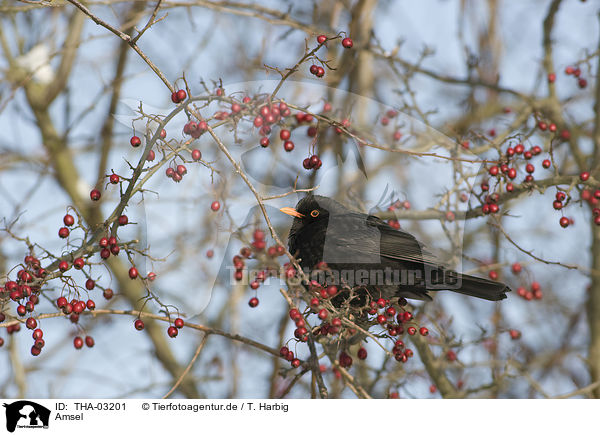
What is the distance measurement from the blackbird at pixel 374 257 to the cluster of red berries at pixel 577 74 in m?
1.67

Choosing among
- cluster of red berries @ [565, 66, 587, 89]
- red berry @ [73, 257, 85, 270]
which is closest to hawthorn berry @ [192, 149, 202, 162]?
red berry @ [73, 257, 85, 270]

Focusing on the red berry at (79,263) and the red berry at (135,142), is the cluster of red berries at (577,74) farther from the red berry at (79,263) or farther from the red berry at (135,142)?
the red berry at (79,263)

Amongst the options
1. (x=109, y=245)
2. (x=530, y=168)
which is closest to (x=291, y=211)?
(x=109, y=245)

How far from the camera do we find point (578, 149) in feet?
12.3

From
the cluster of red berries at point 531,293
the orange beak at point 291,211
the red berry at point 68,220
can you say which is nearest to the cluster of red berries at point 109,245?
the red berry at point 68,220

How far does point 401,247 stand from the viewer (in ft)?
8.89

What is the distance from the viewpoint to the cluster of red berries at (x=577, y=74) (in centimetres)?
358

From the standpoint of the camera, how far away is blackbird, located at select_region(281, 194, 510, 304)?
2.66m

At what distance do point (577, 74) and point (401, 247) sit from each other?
1.82 metres

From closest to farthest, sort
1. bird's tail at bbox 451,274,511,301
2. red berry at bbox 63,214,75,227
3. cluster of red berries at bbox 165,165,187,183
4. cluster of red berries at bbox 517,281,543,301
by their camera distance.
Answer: cluster of red berries at bbox 165,165,187,183 < red berry at bbox 63,214,75,227 < bird's tail at bbox 451,274,511,301 < cluster of red berries at bbox 517,281,543,301

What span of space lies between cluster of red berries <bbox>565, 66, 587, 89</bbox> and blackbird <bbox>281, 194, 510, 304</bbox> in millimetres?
1673

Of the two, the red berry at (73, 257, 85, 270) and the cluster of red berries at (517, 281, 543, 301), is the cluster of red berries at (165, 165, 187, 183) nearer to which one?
the red berry at (73, 257, 85, 270)
